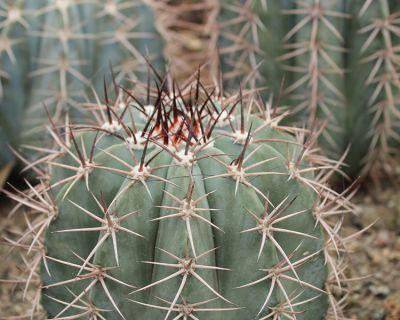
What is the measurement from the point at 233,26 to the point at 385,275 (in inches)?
46.0

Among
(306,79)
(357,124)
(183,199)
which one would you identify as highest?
(183,199)

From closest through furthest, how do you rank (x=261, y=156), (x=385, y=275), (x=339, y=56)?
(x=261, y=156)
(x=385, y=275)
(x=339, y=56)

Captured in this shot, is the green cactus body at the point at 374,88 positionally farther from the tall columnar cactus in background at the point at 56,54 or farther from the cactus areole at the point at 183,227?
the cactus areole at the point at 183,227

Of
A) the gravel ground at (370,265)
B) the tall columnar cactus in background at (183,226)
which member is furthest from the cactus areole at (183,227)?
the gravel ground at (370,265)

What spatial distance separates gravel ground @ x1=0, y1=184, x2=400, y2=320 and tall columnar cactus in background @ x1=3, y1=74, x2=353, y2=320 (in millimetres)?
348

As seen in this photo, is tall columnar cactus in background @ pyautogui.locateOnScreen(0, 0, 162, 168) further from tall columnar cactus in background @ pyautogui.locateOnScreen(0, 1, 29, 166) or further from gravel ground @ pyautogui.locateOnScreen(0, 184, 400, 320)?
gravel ground @ pyautogui.locateOnScreen(0, 184, 400, 320)

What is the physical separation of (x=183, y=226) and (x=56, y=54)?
1.40m

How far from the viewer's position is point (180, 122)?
2092 millimetres

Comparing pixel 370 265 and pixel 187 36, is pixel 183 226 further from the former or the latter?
pixel 187 36

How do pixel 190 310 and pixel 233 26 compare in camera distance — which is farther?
pixel 233 26

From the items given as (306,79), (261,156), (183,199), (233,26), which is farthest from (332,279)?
(233,26)

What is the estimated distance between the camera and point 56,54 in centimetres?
308

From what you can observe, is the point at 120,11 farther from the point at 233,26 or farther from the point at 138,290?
the point at 138,290

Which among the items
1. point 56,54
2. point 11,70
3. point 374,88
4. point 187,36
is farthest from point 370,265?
point 187,36
